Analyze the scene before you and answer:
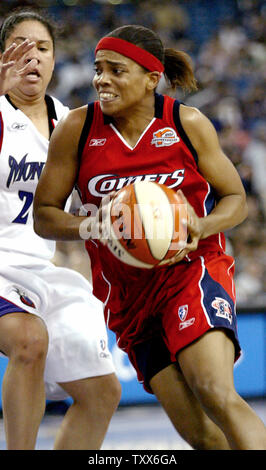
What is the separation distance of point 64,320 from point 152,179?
983 mm

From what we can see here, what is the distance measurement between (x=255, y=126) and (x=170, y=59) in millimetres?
7707

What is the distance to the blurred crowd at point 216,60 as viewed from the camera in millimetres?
10367

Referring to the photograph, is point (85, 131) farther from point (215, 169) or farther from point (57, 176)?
point (215, 169)

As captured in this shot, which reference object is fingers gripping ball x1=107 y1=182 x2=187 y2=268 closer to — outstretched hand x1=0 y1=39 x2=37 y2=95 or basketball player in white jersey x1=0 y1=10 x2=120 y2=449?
basketball player in white jersey x1=0 y1=10 x2=120 y2=449

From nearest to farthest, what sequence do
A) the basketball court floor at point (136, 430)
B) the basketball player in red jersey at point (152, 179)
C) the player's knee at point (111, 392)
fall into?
the basketball player in red jersey at point (152, 179)
the player's knee at point (111, 392)
the basketball court floor at point (136, 430)

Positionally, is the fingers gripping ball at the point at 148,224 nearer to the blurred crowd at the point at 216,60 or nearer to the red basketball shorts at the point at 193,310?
the red basketball shorts at the point at 193,310

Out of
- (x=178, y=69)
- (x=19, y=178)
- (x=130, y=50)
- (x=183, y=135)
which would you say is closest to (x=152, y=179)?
(x=183, y=135)

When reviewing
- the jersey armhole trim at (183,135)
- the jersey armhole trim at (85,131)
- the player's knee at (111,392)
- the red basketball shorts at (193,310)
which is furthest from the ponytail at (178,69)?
the player's knee at (111,392)

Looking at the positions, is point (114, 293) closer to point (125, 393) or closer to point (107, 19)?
point (125, 393)

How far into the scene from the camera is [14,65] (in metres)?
3.79

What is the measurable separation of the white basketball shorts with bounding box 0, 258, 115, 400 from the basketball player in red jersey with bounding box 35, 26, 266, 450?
345 millimetres

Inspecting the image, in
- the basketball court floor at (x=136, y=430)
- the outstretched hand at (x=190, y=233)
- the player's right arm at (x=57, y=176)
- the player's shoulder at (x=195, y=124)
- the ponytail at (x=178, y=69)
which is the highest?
the ponytail at (x=178, y=69)

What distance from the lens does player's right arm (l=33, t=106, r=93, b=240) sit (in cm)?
357

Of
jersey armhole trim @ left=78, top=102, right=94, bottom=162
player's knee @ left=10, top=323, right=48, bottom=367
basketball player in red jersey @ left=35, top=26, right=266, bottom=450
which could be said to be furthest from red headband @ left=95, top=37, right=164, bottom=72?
player's knee @ left=10, top=323, right=48, bottom=367
